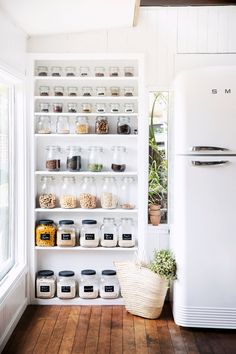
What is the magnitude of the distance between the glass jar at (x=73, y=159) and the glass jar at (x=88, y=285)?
89 cm

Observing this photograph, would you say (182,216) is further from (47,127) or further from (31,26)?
(31,26)

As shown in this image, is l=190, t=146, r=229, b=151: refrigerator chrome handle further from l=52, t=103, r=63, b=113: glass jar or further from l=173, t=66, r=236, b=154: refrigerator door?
l=52, t=103, r=63, b=113: glass jar

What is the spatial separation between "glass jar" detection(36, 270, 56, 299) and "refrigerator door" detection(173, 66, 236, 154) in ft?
5.36

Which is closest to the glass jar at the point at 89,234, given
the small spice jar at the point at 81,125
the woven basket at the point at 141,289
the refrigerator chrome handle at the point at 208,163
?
the woven basket at the point at 141,289

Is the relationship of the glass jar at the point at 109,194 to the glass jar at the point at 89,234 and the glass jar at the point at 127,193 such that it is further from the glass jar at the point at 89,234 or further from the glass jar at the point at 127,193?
the glass jar at the point at 89,234

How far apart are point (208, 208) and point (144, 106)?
1.08 metres

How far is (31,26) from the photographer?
378cm

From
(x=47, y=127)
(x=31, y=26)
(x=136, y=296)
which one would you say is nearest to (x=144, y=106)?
(x=47, y=127)

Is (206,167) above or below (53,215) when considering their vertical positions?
above

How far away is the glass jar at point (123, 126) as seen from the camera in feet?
13.3

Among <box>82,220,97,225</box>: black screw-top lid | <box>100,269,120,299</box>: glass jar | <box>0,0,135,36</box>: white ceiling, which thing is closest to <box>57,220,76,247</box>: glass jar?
<box>82,220,97,225</box>: black screw-top lid

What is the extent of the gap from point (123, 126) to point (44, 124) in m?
0.69

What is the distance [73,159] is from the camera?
13.4 feet

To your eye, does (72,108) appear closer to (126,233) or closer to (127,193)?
(127,193)
